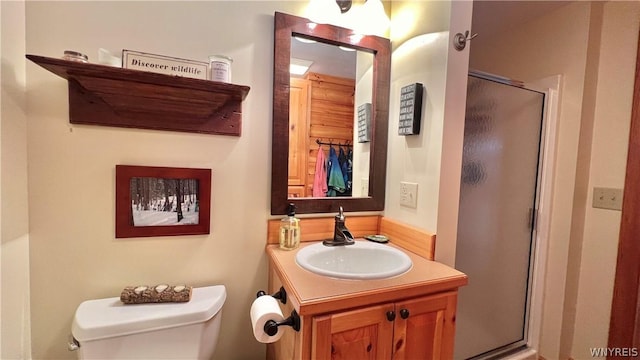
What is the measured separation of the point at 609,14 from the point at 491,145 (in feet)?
3.21

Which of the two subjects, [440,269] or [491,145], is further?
[491,145]

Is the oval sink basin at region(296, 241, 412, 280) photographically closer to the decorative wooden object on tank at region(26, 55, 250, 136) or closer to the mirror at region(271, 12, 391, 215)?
the mirror at region(271, 12, 391, 215)

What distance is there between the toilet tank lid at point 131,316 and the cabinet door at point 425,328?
0.67 m

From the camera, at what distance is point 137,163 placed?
1036 millimetres

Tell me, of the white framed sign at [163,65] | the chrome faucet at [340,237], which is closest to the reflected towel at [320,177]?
the chrome faucet at [340,237]

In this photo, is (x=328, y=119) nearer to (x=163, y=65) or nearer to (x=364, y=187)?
(x=364, y=187)

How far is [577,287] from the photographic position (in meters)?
1.55

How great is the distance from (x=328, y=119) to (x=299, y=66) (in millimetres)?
286

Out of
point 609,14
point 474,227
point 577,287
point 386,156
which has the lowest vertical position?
point 577,287

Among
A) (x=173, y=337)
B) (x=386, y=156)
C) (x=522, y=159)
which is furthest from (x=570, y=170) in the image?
(x=173, y=337)

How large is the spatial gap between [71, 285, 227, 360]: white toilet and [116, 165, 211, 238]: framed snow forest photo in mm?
274

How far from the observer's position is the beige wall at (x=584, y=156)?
1.41 metres

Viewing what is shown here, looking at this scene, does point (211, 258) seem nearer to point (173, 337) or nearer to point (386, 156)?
point (173, 337)

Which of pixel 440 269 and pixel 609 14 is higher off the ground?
pixel 609 14
